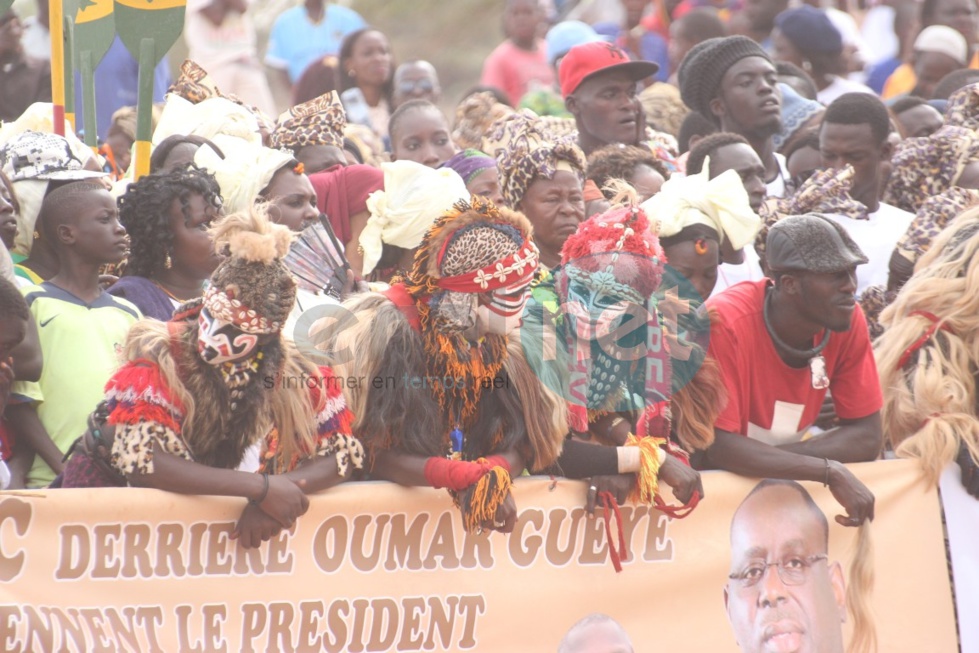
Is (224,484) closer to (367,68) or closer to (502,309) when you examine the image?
(502,309)

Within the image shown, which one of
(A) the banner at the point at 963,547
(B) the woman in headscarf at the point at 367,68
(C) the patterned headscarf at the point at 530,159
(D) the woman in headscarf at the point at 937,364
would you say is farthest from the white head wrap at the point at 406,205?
(B) the woman in headscarf at the point at 367,68

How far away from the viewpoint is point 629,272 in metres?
5.29

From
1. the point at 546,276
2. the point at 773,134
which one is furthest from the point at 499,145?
the point at 773,134

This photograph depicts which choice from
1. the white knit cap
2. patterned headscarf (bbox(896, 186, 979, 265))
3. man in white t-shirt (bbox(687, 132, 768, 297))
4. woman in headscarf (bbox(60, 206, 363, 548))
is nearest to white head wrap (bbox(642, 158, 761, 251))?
man in white t-shirt (bbox(687, 132, 768, 297))

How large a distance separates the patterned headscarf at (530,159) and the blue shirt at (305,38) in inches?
196

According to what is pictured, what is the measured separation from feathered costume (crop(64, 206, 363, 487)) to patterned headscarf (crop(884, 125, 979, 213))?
169 inches

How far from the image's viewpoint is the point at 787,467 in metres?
5.44

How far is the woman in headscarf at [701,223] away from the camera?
609 centimetres

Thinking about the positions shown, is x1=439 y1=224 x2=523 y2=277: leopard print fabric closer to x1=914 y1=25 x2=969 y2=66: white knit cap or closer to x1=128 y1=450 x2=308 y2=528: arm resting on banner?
x1=128 y1=450 x2=308 y2=528: arm resting on banner

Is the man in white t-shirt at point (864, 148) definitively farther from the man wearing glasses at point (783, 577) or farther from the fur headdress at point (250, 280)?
the fur headdress at point (250, 280)

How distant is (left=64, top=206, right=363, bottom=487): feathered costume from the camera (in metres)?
4.49

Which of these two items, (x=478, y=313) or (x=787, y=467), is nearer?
(x=478, y=313)

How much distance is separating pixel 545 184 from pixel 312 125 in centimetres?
166

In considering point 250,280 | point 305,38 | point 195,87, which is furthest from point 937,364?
point 305,38
